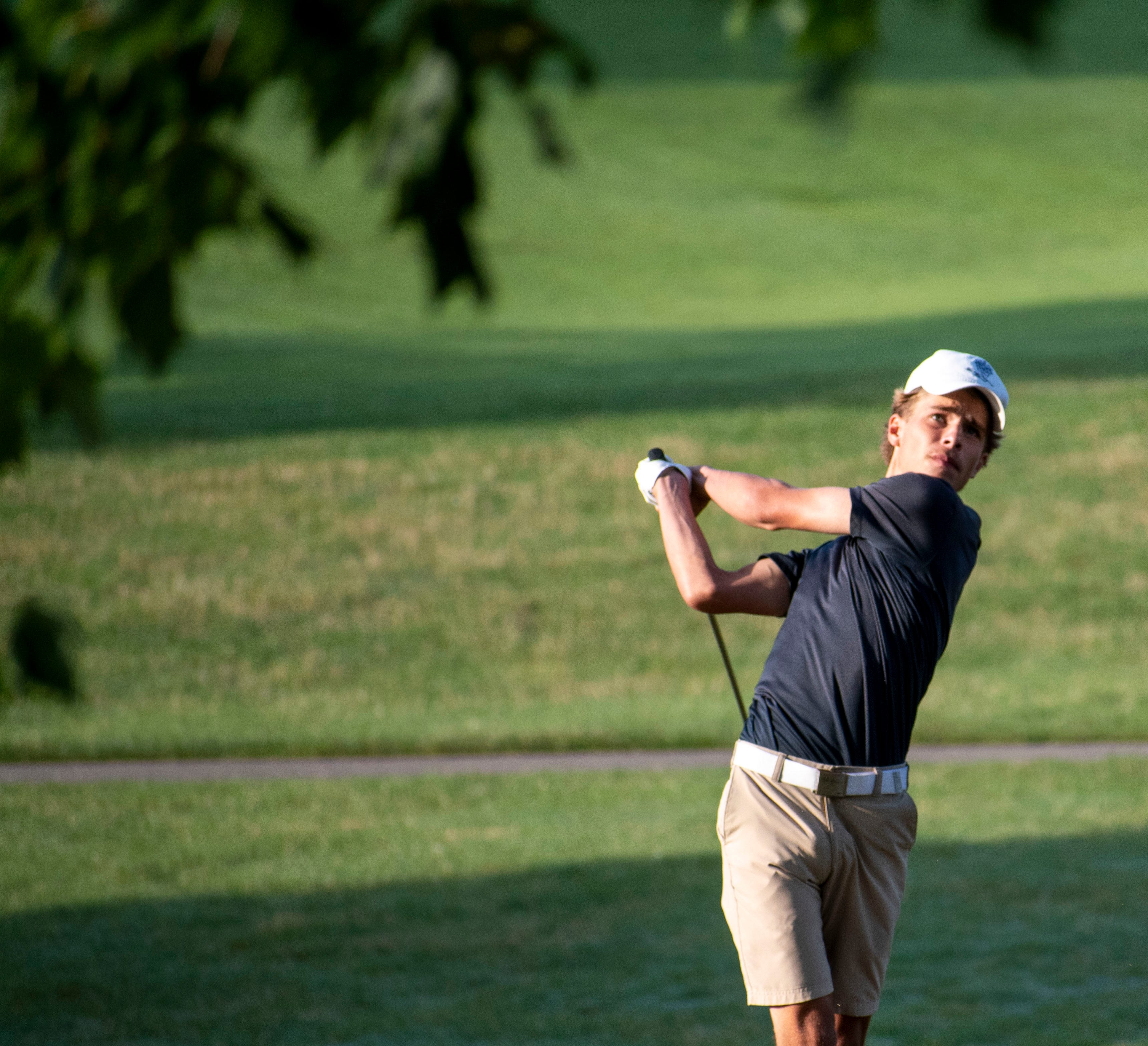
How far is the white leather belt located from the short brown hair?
0.80 m

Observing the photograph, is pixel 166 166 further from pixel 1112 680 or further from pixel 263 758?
pixel 1112 680

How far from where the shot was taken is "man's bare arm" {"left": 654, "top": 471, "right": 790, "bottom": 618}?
157 inches

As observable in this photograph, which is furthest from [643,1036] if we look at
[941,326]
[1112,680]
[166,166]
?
[941,326]

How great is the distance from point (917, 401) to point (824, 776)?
939mm

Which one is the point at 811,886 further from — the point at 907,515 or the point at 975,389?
the point at 975,389

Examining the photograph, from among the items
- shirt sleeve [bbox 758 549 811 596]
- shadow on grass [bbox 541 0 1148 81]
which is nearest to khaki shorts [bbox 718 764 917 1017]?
shirt sleeve [bbox 758 549 811 596]

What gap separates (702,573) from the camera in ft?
13.1

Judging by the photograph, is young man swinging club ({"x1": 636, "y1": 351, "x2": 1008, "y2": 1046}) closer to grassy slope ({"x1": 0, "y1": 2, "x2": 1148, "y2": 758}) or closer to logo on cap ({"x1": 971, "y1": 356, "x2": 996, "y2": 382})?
logo on cap ({"x1": 971, "y1": 356, "x2": 996, "y2": 382})

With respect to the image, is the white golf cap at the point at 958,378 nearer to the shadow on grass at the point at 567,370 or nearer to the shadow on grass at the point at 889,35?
the shadow on grass at the point at 889,35

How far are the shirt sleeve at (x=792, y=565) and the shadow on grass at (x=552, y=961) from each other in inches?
98.1

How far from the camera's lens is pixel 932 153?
47.0 metres

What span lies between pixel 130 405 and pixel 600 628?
9.99 meters

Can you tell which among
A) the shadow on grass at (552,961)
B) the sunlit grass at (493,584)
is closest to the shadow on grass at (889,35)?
the shadow on grass at (552,961)

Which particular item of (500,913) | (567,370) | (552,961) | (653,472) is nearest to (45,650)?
(653,472)
